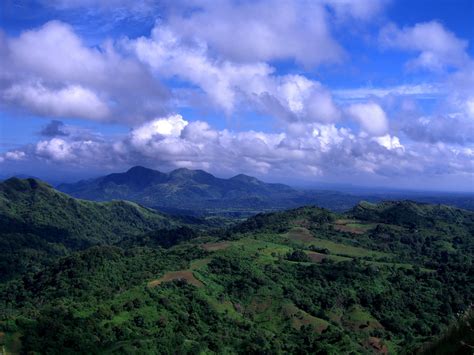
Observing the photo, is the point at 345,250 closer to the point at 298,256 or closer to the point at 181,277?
the point at 298,256

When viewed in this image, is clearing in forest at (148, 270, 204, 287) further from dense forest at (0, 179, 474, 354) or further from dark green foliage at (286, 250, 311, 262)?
dark green foliage at (286, 250, 311, 262)

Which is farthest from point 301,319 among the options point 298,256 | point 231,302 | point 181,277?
point 298,256

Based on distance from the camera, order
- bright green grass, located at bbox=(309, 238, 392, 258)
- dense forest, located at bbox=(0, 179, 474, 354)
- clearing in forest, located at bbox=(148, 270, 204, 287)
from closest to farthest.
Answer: dense forest, located at bbox=(0, 179, 474, 354) < clearing in forest, located at bbox=(148, 270, 204, 287) < bright green grass, located at bbox=(309, 238, 392, 258)

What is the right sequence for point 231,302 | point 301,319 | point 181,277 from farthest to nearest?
point 181,277 → point 231,302 → point 301,319

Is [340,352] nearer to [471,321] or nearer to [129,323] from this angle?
[129,323]

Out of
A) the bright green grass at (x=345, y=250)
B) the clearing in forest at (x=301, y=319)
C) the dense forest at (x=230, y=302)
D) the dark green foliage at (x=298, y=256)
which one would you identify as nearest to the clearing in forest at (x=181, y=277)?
the dense forest at (x=230, y=302)

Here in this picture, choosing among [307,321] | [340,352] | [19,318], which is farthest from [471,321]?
[307,321]

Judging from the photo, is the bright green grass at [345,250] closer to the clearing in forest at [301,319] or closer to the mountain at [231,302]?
the mountain at [231,302]

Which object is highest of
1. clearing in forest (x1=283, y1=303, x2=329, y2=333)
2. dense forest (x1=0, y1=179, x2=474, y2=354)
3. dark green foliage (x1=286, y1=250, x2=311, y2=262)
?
dark green foliage (x1=286, y1=250, x2=311, y2=262)

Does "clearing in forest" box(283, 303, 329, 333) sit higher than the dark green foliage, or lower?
lower

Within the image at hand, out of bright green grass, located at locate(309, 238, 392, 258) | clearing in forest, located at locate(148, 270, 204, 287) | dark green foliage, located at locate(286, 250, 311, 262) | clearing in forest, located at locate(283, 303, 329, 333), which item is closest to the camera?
clearing in forest, located at locate(283, 303, 329, 333)

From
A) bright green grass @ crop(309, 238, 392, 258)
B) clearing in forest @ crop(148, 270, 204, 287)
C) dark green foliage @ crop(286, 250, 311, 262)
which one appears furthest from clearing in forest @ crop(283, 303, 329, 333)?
bright green grass @ crop(309, 238, 392, 258)
